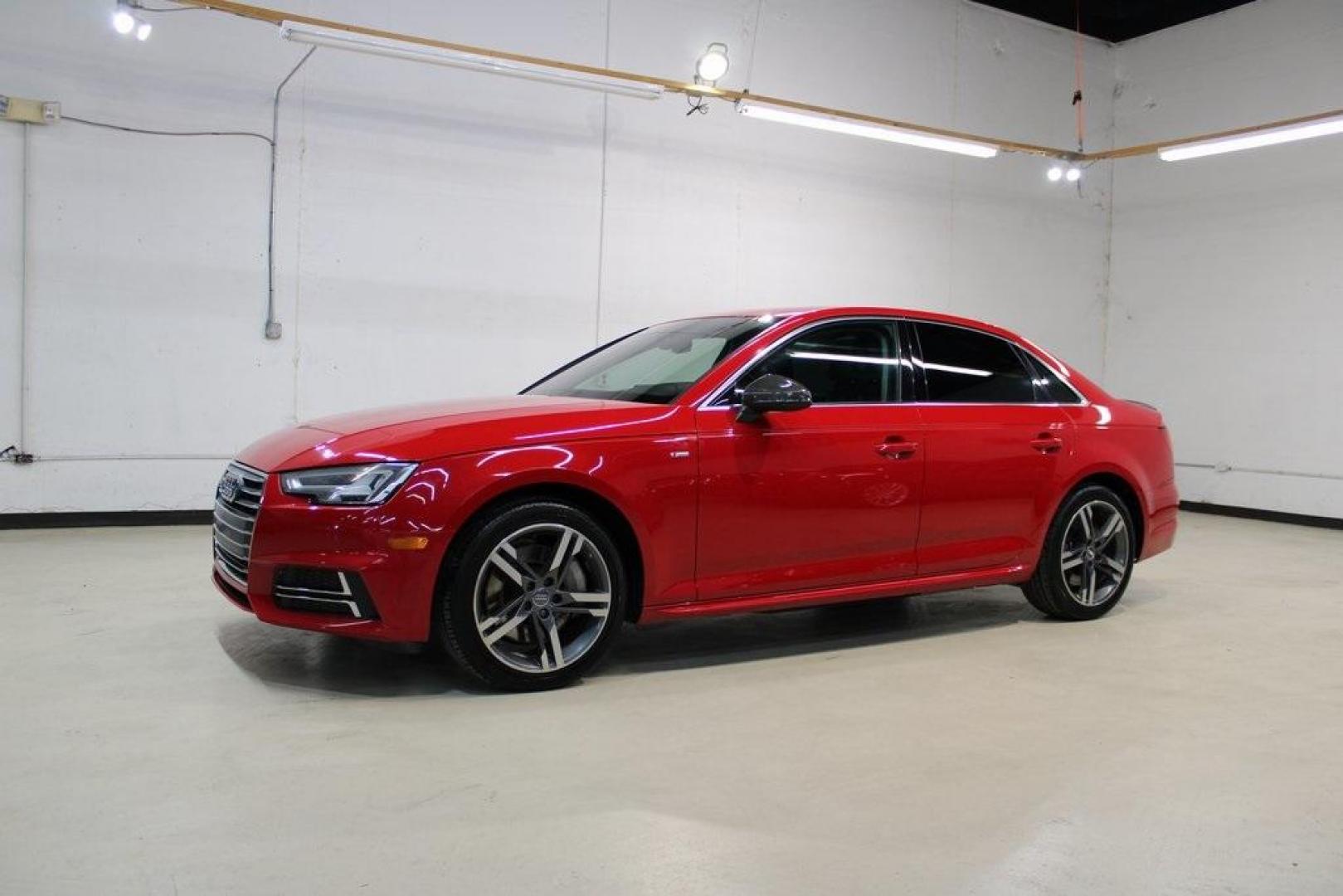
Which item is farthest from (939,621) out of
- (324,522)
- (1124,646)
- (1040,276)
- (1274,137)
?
(1040,276)

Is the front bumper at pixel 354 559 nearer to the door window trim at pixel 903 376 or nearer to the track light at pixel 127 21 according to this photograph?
the door window trim at pixel 903 376

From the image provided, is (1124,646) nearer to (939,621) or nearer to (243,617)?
(939,621)

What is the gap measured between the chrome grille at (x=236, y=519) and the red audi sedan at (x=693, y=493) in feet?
0.05

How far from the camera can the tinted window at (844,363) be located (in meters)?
4.01

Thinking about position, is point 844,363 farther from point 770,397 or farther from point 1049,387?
point 1049,387

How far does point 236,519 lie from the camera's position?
11.3 ft

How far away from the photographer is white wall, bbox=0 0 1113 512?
6477 mm

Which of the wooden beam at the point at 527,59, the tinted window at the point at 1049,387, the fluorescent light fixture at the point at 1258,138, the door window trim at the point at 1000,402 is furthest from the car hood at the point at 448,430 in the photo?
the fluorescent light fixture at the point at 1258,138

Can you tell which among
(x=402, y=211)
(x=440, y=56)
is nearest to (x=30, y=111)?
(x=402, y=211)

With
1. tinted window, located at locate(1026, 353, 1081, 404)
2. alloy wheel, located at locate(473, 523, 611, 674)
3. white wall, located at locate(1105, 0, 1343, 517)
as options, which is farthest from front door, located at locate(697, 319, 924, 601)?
white wall, located at locate(1105, 0, 1343, 517)

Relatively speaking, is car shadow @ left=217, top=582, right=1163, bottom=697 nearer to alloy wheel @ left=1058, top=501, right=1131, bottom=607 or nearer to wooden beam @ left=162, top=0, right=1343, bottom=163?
alloy wheel @ left=1058, top=501, right=1131, bottom=607

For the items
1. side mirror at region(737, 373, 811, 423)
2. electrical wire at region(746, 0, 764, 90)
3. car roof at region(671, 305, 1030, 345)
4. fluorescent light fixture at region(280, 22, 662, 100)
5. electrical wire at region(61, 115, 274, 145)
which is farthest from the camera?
electrical wire at region(746, 0, 764, 90)

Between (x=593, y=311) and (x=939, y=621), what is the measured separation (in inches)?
166

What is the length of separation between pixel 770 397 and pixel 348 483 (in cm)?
144
